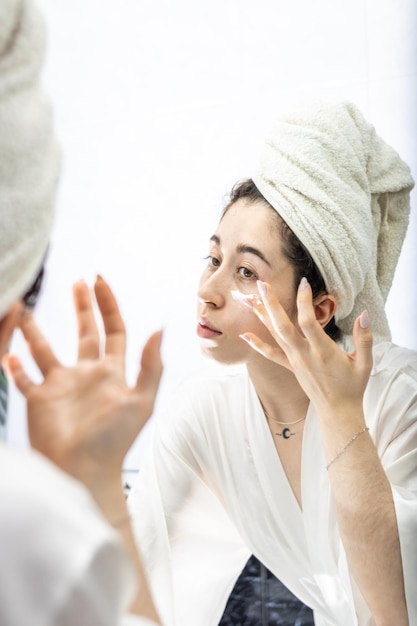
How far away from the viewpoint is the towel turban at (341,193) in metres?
0.72

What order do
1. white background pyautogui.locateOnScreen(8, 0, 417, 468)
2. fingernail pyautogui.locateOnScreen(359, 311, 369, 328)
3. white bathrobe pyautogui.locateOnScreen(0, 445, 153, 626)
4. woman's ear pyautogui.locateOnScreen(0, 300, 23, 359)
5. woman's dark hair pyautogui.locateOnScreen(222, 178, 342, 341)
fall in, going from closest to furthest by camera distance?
1. white bathrobe pyautogui.locateOnScreen(0, 445, 153, 626)
2. woman's ear pyautogui.locateOnScreen(0, 300, 23, 359)
3. fingernail pyautogui.locateOnScreen(359, 311, 369, 328)
4. woman's dark hair pyautogui.locateOnScreen(222, 178, 342, 341)
5. white background pyautogui.locateOnScreen(8, 0, 417, 468)

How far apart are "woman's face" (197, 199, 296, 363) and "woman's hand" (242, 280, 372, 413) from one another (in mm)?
78

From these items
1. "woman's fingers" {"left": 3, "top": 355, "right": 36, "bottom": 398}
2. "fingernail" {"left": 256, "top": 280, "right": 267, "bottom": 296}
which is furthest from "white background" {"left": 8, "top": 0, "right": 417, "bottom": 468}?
"woman's fingers" {"left": 3, "top": 355, "right": 36, "bottom": 398}

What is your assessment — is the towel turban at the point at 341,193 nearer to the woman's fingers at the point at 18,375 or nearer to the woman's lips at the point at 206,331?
the woman's lips at the point at 206,331

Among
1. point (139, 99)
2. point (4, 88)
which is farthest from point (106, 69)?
point (4, 88)

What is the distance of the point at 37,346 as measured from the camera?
1.48ft

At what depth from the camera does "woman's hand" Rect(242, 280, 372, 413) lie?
64cm

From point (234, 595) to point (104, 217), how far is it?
45 cm

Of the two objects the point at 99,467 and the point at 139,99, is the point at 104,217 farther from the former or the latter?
the point at 99,467

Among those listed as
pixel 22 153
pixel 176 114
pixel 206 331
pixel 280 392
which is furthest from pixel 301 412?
pixel 22 153

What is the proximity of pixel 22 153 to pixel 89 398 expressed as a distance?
14 cm

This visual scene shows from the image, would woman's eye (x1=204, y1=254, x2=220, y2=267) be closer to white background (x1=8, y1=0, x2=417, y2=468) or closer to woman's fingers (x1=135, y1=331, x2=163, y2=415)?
white background (x1=8, y1=0, x2=417, y2=468)

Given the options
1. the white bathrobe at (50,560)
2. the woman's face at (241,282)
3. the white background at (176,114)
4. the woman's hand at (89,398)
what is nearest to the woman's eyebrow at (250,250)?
the woman's face at (241,282)

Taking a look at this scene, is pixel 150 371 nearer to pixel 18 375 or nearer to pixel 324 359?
pixel 18 375
